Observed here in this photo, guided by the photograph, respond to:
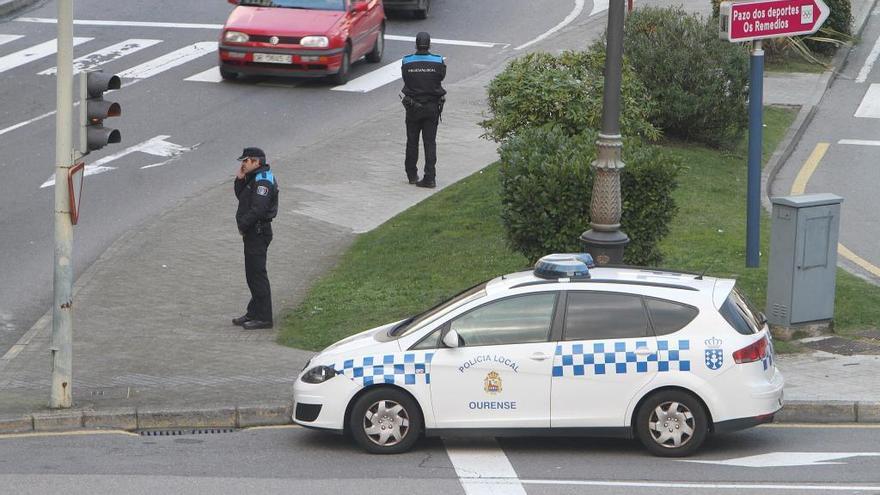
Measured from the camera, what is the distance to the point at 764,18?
14.1 m

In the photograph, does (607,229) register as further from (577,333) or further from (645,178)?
(577,333)

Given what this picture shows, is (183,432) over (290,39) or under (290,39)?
under

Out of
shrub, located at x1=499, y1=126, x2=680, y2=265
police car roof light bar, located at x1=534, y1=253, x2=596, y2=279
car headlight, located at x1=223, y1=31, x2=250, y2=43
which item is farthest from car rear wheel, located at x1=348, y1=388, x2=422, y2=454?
car headlight, located at x1=223, y1=31, x2=250, y2=43

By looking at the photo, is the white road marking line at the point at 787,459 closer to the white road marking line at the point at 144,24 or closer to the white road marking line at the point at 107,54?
the white road marking line at the point at 107,54

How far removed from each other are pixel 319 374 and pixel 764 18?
636 cm

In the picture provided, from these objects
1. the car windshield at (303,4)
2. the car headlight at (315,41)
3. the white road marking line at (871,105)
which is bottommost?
the white road marking line at (871,105)

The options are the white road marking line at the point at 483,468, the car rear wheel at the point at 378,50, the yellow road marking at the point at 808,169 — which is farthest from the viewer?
the car rear wheel at the point at 378,50

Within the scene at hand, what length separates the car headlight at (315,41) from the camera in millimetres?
23297

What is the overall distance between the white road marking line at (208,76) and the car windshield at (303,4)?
4.28 ft

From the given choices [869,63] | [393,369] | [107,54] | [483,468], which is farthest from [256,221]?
[869,63]

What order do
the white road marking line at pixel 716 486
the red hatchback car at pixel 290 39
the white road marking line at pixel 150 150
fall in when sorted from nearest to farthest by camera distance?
the white road marking line at pixel 716 486 → the white road marking line at pixel 150 150 → the red hatchback car at pixel 290 39

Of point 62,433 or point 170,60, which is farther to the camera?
point 170,60

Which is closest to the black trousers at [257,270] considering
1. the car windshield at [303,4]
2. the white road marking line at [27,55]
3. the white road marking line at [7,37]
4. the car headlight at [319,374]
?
the car headlight at [319,374]

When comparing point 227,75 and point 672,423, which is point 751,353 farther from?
point 227,75
